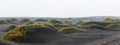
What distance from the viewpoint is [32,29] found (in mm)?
24234

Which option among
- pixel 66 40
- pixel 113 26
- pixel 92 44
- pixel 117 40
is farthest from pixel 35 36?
pixel 113 26

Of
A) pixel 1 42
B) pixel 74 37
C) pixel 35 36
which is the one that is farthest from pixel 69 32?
pixel 1 42

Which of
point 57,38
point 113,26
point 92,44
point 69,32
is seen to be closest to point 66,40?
point 57,38

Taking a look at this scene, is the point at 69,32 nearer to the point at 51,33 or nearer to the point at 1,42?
the point at 51,33

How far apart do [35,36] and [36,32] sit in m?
0.48

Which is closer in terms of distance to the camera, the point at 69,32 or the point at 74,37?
the point at 74,37

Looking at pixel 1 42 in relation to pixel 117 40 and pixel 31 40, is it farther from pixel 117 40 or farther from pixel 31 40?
pixel 117 40

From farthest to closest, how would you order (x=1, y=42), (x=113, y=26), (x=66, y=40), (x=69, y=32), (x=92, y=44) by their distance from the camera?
(x=113, y=26), (x=69, y=32), (x=66, y=40), (x=92, y=44), (x=1, y=42)

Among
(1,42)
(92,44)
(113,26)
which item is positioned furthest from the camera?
(113,26)

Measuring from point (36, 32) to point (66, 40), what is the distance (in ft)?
7.32

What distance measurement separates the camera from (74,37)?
2508 centimetres

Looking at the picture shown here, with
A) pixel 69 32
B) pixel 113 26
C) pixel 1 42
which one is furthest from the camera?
pixel 113 26

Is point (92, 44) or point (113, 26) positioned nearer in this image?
point (92, 44)

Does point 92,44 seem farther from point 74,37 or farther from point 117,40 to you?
point 74,37
